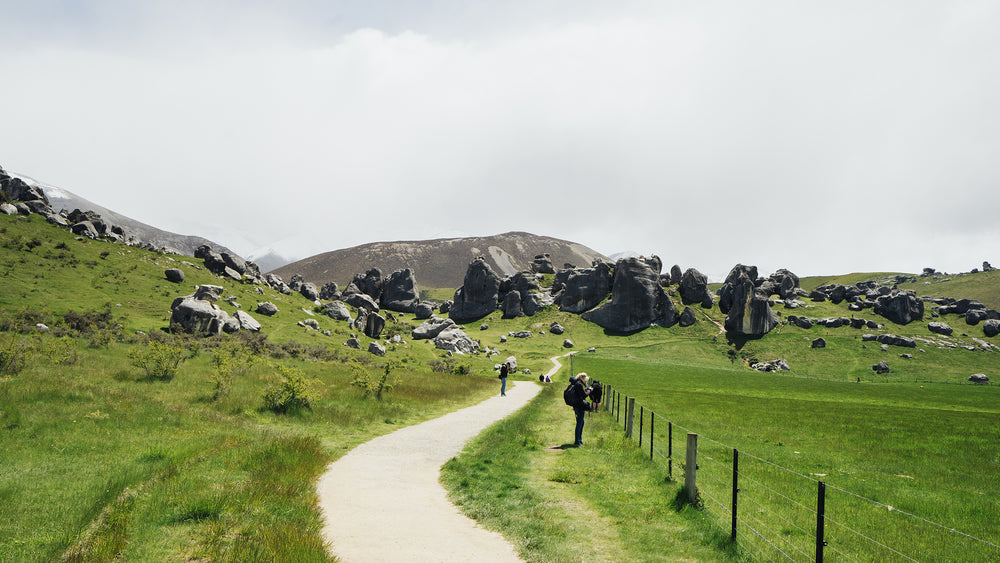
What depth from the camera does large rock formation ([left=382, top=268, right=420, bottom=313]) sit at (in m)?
172

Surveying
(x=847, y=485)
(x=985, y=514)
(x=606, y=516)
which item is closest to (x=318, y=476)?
(x=606, y=516)

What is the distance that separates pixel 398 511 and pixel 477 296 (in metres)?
160

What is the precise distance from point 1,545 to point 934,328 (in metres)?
171

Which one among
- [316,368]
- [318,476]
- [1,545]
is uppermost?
[1,545]

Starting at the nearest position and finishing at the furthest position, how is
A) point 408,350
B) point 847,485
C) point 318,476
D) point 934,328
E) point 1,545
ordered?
point 1,545 → point 318,476 → point 847,485 → point 408,350 → point 934,328

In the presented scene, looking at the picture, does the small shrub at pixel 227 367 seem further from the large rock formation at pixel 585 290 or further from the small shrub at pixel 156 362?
the large rock formation at pixel 585 290

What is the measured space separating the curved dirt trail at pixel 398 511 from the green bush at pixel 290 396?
240 inches

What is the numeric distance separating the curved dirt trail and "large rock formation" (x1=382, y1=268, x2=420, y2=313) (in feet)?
509

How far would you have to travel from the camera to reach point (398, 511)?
1091 cm

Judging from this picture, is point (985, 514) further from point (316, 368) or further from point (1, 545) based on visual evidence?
point (316, 368)

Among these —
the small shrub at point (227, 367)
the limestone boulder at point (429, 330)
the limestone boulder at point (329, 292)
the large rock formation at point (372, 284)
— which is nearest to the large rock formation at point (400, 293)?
the large rock formation at point (372, 284)

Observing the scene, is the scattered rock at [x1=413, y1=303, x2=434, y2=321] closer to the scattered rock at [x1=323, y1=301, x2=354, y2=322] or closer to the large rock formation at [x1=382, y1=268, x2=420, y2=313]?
the large rock formation at [x1=382, y1=268, x2=420, y2=313]

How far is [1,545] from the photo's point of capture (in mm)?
7375

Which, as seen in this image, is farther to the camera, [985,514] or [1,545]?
[985,514]
